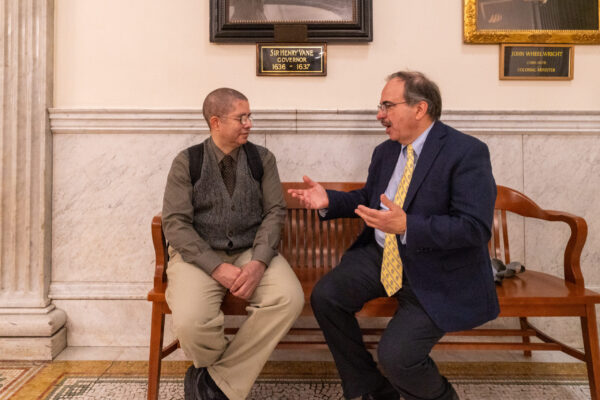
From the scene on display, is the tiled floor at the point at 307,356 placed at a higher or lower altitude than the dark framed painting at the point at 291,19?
lower

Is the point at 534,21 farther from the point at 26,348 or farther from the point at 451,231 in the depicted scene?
the point at 26,348

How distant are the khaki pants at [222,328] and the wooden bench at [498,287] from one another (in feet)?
0.40

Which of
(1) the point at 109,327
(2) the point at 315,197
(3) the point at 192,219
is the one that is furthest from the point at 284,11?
(1) the point at 109,327

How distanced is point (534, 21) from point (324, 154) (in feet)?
5.71

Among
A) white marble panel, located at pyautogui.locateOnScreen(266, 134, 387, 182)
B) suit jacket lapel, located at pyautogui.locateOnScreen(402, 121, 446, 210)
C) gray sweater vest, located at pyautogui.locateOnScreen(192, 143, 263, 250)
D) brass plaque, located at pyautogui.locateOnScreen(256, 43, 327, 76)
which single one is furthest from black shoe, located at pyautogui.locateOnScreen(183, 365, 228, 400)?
brass plaque, located at pyautogui.locateOnScreen(256, 43, 327, 76)

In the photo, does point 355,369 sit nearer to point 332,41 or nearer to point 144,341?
point 144,341

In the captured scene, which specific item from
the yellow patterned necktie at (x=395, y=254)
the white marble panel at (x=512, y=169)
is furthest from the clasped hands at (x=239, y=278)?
the white marble panel at (x=512, y=169)

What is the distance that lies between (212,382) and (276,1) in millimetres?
2439

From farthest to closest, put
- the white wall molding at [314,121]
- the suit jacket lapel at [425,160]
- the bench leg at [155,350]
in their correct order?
the white wall molding at [314,121]
the bench leg at [155,350]
the suit jacket lapel at [425,160]

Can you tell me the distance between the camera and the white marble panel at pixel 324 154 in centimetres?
285

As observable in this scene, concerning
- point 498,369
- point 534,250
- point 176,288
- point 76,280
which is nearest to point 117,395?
point 176,288

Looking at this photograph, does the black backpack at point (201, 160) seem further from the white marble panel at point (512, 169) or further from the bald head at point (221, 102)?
the white marble panel at point (512, 169)

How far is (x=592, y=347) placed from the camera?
196cm

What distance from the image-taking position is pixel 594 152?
2.83 m
